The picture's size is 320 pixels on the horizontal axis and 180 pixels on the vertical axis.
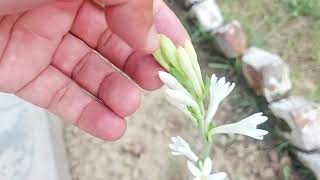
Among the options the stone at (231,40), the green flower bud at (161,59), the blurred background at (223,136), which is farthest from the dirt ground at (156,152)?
the green flower bud at (161,59)

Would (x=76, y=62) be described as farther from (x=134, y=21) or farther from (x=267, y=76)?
(x=267, y=76)

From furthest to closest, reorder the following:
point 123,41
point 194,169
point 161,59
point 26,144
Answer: point 26,144 → point 123,41 → point 161,59 → point 194,169

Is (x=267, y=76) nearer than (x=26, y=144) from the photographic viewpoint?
No

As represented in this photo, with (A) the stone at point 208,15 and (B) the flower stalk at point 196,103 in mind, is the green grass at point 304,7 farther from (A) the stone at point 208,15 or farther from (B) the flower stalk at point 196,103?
(B) the flower stalk at point 196,103

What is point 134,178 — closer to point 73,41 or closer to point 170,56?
point 73,41

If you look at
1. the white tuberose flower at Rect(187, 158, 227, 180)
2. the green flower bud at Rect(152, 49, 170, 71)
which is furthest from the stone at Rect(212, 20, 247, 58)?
the white tuberose flower at Rect(187, 158, 227, 180)

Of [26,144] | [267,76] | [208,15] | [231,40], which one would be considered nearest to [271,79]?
[267,76]
